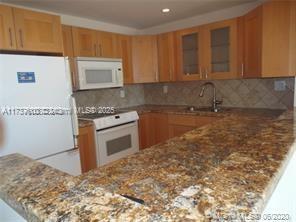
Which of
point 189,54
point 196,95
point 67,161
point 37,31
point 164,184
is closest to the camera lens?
point 164,184

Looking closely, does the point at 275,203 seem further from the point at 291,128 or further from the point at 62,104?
the point at 62,104

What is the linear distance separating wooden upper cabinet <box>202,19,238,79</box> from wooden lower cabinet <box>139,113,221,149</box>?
65 cm

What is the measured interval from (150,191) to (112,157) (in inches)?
80.6

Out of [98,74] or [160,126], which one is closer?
[98,74]

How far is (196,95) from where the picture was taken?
340 cm

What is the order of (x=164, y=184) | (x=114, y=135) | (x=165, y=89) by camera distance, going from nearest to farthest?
(x=164, y=184)
(x=114, y=135)
(x=165, y=89)

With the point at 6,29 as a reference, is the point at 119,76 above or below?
below

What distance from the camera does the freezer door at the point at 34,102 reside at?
1.72 meters

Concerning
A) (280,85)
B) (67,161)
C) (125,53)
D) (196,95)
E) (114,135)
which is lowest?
(67,161)

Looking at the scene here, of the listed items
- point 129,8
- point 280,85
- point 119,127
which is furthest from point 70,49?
point 280,85

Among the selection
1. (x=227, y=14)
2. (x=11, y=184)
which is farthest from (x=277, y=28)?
(x=11, y=184)

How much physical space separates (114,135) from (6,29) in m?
1.58

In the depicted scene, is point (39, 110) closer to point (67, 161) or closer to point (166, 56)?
point (67, 161)

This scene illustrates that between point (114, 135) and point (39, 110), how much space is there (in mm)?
1064
